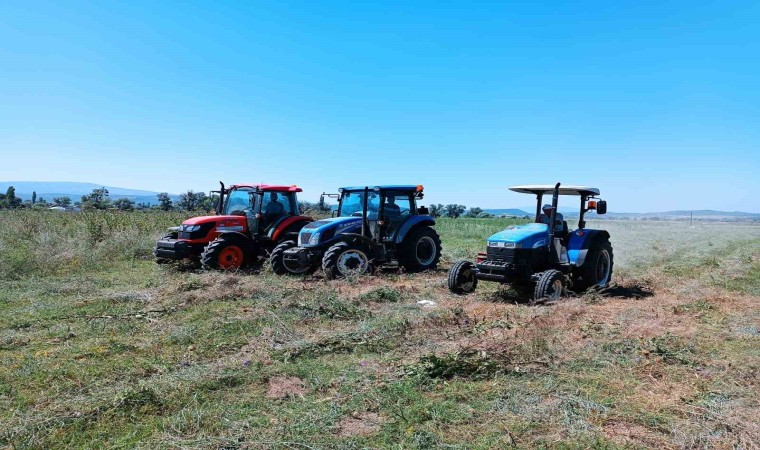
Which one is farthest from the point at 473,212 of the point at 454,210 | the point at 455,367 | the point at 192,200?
the point at 455,367

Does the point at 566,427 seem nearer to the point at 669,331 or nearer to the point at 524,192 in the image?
the point at 669,331

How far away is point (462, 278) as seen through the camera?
872 cm

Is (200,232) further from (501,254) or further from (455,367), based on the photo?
(455,367)

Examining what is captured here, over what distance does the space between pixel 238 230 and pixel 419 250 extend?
4349 mm

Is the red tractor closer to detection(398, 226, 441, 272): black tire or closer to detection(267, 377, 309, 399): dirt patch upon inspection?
detection(398, 226, 441, 272): black tire

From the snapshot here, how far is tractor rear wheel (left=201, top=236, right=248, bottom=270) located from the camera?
10.6m

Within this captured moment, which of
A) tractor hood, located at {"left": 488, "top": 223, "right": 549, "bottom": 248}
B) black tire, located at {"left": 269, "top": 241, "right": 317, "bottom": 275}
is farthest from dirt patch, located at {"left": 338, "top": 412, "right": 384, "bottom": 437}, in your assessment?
black tire, located at {"left": 269, "top": 241, "right": 317, "bottom": 275}

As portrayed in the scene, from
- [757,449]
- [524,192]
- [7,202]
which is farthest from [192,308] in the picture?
[7,202]

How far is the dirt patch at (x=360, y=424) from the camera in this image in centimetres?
328

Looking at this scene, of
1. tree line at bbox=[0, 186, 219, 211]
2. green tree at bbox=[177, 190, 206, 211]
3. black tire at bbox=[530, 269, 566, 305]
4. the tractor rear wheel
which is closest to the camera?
black tire at bbox=[530, 269, 566, 305]

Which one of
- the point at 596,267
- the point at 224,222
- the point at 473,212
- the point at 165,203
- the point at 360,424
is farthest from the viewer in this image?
the point at 473,212

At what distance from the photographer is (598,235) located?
8.73m

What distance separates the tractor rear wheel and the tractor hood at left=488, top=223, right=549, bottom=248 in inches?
230

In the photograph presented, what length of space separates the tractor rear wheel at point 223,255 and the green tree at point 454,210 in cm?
4034
